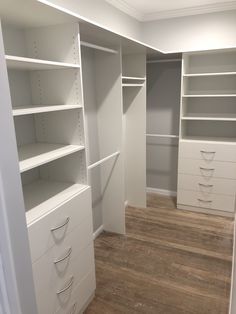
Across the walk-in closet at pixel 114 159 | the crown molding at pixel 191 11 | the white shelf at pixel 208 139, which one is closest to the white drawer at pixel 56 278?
the walk-in closet at pixel 114 159

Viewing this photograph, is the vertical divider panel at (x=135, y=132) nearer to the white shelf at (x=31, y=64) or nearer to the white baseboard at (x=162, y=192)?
the white baseboard at (x=162, y=192)

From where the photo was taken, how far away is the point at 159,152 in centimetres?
388

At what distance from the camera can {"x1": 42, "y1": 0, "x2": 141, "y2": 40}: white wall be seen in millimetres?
2193

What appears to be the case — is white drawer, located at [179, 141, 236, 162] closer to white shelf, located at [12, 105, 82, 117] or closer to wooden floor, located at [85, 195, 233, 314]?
wooden floor, located at [85, 195, 233, 314]

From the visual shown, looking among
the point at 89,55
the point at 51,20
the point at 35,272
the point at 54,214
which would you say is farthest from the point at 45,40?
the point at 35,272

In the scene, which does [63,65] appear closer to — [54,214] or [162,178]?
[54,214]

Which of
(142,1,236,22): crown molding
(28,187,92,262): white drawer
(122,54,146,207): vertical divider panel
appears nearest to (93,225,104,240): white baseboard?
(122,54,146,207): vertical divider panel

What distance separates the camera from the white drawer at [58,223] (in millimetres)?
1366

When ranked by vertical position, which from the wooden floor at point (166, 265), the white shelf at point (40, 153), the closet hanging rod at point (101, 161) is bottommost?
the wooden floor at point (166, 265)

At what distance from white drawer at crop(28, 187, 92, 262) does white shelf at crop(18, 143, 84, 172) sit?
292 mm

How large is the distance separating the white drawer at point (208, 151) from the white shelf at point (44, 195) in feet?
5.95

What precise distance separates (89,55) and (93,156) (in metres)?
1.00

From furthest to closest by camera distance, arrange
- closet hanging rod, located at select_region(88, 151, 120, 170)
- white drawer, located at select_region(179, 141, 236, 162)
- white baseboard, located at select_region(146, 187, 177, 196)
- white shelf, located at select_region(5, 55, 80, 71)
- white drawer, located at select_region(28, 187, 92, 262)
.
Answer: white baseboard, located at select_region(146, 187, 177, 196), white drawer, located at select_region(179, 141, 236, 162), closet hanging rod, located at select_region(88, 151, 120, 170), white drawer, located at select_region(28, 187, 92, 262), white shelf, located at select_region(5, 55, 80, 71)

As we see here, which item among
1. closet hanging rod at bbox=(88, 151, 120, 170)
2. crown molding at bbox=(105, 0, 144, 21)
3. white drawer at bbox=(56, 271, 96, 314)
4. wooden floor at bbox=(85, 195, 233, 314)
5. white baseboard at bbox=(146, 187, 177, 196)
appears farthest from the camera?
white baseboard at bbox=(146, 187, 177, 196)
